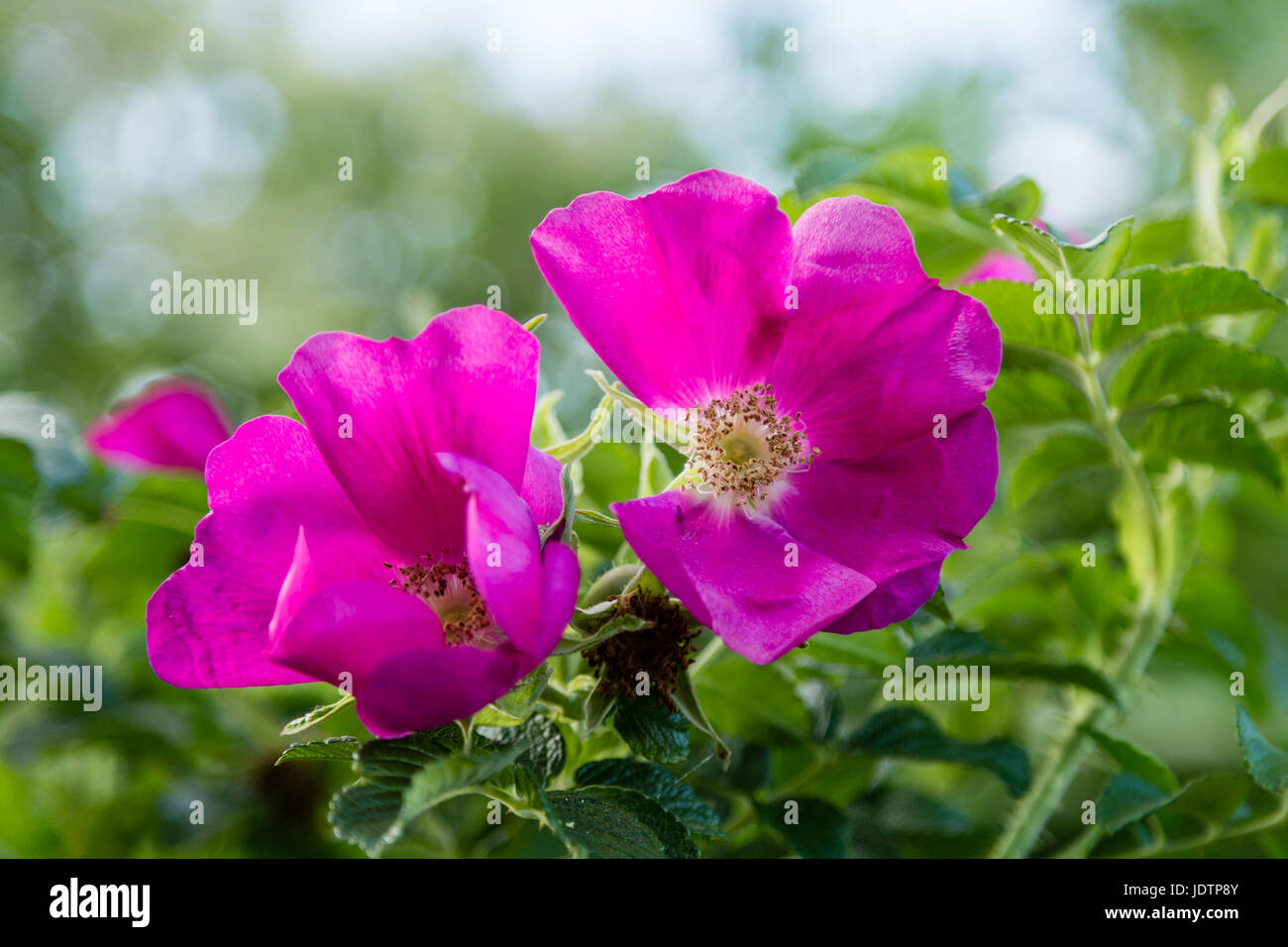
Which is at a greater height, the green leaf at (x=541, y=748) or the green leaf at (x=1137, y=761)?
the green leaf at (x=541, y=748)

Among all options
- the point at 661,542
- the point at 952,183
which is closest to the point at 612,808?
the point at 661,542

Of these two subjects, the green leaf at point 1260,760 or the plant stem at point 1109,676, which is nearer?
the green leaf at point 1260,760

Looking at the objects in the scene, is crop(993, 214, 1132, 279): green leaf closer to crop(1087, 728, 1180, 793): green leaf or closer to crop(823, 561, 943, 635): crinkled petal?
crop(823, 561, 943, 635): crinkled petal

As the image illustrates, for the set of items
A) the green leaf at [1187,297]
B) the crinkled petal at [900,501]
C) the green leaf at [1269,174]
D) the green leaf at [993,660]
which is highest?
the green leaf at [1269,174]

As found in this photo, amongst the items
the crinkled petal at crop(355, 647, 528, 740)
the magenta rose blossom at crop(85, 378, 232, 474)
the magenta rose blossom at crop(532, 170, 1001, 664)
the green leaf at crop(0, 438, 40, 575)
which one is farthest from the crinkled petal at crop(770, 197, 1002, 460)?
the magenta rose blossom at crop(85, 378, 232, 474)

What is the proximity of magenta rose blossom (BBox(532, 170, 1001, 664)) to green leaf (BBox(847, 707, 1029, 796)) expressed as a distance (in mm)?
233

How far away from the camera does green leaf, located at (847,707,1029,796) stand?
2.24 ft

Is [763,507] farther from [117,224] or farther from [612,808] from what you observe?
[117,224]

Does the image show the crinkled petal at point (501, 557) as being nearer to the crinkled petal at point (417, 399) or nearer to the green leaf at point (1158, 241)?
the crinkled petal at point (417, 399)

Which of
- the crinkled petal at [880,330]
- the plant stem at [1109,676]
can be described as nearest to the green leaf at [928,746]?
the plant stem at [1109,676]

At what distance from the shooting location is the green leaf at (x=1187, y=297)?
1.97ft

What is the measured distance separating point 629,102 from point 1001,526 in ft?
19.2

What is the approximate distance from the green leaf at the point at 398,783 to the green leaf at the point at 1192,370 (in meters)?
0.48

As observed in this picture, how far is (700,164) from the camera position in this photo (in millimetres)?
5590
